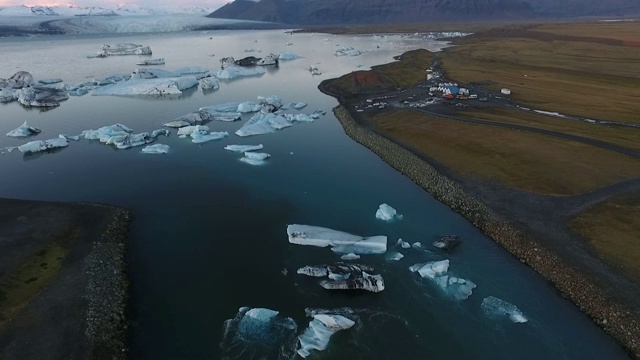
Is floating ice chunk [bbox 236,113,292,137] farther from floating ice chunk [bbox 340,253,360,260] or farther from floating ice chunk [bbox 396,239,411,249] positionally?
floating ice chunk [bbox 396,239,411,249]

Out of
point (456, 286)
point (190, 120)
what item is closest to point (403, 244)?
point (456, 286)

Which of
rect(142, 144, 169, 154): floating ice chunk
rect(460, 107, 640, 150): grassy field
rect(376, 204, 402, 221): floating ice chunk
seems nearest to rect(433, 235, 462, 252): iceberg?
rect(376, 204, 402, 221): floating ice chunk

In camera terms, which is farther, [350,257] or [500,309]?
[350,257]

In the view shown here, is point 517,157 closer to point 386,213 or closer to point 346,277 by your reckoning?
point 386,213

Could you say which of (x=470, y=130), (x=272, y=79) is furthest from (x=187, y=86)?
(x=470, y=130)

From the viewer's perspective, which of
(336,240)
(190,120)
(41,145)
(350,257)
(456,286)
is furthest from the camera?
(190,120)

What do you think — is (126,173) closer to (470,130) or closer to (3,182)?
(3,182)

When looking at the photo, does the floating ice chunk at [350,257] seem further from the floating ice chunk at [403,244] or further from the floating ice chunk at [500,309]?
the floating ice chunk at [500,309]
